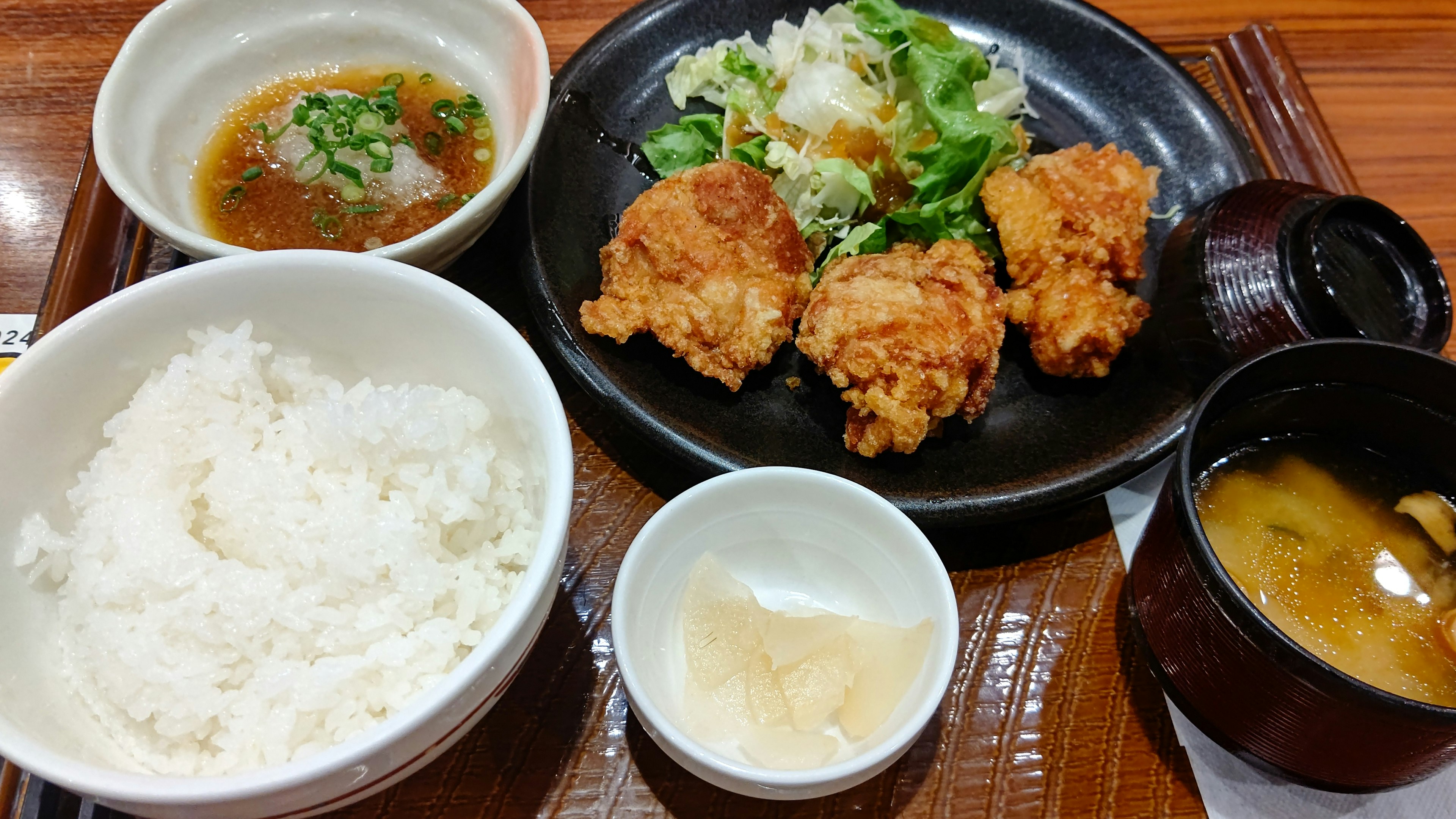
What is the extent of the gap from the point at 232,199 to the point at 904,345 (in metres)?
1.76

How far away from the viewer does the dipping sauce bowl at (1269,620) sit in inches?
51.5

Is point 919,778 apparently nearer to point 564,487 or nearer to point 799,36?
point 564,487

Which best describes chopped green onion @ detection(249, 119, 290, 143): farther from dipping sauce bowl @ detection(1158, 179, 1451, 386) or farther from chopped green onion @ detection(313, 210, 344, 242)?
dipping sauce bowl @ detection(1158, 179, 1451, 386)

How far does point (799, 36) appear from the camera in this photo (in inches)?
104

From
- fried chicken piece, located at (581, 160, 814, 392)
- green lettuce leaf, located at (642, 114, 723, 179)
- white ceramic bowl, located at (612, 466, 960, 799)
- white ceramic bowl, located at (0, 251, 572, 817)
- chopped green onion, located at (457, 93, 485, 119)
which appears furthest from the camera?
green lettuce leaf, located at (642, 114, 723, 179)

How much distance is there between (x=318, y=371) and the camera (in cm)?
160

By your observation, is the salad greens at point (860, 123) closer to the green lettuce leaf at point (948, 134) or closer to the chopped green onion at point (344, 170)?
the green lettuce leaf at point (948, 134)

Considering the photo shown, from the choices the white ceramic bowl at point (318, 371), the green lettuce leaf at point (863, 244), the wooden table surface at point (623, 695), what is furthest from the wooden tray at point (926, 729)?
the green lettuce leaf at point (863, 244)

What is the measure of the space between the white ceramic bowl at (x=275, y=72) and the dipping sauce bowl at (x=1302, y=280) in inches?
69.2

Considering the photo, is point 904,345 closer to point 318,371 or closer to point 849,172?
point 849,172

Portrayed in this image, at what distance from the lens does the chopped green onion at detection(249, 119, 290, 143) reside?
7.16 feet

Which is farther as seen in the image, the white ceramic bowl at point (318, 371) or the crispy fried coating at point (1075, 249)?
the crispy fried coating at point (1075, 249)

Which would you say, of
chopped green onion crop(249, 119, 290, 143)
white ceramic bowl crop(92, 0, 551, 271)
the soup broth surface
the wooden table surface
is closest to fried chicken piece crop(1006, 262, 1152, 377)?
the wooden table surface

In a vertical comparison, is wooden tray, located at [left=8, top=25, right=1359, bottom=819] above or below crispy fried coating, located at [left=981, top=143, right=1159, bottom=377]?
below
